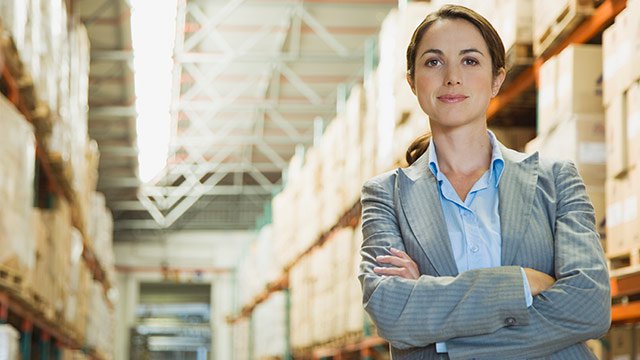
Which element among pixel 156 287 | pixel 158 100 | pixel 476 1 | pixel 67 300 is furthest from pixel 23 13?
pixel 156 287

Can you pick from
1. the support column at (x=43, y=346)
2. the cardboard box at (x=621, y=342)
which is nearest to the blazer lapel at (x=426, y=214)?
the cardboard box at (x=621, y=342)

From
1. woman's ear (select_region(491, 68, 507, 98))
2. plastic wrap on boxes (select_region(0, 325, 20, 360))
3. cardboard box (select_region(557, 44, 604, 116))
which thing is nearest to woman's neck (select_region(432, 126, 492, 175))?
woman's ear (select_region(491, 68, 507, 98))

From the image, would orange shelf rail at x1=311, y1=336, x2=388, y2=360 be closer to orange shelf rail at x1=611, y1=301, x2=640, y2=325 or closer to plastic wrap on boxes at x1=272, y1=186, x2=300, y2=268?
plastic wrap on boxes at x1=272, y1=186, x2=300, y2=268

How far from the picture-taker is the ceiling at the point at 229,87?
44.9 ft

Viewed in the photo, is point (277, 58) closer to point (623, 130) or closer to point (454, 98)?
point (623, 130)

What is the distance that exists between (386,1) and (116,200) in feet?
40.5

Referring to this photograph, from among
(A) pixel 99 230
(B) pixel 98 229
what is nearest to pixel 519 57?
(B) pixel 98 229

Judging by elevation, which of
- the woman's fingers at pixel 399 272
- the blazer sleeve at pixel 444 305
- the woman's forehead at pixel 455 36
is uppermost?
the woman's forehead at pixel 455 36

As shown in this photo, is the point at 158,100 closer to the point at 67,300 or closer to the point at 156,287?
the point at 67,300

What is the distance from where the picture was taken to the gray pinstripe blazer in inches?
76.4

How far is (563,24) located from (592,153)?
24.1 inches

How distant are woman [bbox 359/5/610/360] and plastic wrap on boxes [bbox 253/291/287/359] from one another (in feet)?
39.5

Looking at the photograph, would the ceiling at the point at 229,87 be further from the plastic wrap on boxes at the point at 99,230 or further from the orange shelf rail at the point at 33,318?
the orange shelf rail at the point at 33,318

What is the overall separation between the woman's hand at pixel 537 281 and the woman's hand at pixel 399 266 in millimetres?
241
